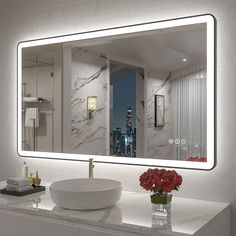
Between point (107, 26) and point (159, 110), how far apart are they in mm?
696

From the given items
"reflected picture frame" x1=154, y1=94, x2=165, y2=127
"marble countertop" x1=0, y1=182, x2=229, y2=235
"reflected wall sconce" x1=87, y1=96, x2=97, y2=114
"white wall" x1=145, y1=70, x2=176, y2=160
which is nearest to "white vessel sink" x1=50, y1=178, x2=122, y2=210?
"marble countertop" x1=0, y1=182, x2=229, y2=235

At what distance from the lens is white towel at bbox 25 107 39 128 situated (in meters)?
2.67

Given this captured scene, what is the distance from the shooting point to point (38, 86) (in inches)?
105

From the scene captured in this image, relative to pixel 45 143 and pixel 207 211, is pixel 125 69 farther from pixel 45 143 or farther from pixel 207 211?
pixel 207 211

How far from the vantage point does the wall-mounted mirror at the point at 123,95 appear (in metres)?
2.09

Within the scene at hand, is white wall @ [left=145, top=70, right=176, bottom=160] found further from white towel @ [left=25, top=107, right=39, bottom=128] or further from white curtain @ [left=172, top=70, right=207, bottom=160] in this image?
white towel @ [left=25, top=107, right=39, bottom=128]

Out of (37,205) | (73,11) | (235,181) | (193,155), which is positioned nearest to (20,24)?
(73,11)

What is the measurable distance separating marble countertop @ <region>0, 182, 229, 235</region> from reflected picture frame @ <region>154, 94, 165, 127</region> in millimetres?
472

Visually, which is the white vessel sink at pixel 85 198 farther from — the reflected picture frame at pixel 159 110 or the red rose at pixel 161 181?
the reflected picture frame at pixel 159 110

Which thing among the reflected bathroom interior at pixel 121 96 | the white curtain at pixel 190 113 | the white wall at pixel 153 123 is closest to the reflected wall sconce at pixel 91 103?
the reflected bathroom interior at pixel 121 96

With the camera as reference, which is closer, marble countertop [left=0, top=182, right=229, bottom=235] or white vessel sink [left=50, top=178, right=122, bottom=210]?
marble countertop [left=0, top=182, right=229, bottom=235]

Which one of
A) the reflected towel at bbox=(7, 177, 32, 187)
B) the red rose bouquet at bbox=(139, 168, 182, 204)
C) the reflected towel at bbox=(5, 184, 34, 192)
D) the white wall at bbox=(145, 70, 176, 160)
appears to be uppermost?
the white wall at bbox=(145, 70, 176, 160)

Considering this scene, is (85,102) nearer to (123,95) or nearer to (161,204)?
(123,95)

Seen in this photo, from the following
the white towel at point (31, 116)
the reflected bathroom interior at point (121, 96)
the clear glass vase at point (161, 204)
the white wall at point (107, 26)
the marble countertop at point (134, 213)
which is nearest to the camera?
the marble countertop at point (134, 213)
